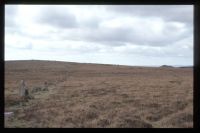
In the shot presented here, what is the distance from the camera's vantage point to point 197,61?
265cm

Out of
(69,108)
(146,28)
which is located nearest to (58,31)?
(146,28)

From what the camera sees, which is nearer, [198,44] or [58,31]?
[198,44]

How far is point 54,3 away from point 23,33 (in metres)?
63.0

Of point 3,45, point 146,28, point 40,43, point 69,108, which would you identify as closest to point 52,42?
point 40,43

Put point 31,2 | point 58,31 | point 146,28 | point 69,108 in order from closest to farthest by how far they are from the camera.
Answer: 1. point 31,2
2. point 69,108
3. point 146,28
4. point 58,31

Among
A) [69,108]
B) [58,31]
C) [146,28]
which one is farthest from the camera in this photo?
[58,31]

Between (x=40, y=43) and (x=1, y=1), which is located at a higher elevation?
(x=40, y=43)

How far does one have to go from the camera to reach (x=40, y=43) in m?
62.4

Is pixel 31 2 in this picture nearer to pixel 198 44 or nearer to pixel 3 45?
pixel 3 45

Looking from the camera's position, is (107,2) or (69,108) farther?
(69,108)

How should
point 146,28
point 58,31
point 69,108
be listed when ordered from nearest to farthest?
point 69,108 → point 146,28 → point 58,31
